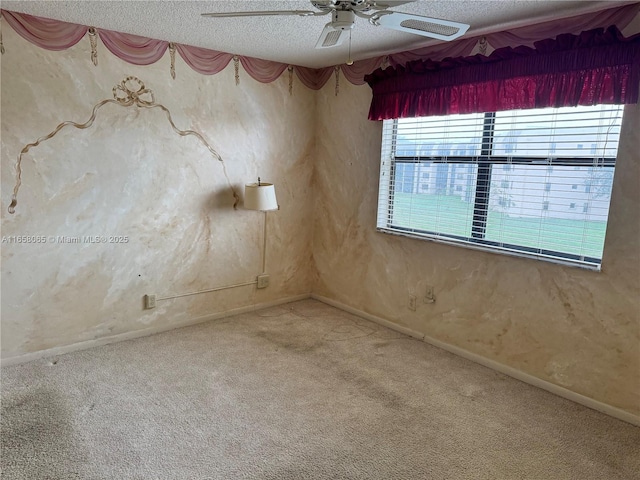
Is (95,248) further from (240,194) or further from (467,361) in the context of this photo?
(467,361)

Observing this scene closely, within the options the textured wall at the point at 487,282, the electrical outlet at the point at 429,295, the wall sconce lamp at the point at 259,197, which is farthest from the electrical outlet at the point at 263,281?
the electrical outlet at the point at 429,295

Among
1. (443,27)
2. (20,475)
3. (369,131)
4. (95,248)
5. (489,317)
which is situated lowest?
(20,475)

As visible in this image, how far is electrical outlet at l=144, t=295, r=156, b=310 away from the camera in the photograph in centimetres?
351

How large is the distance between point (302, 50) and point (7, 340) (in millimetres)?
2907

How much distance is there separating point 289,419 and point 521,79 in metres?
2.43

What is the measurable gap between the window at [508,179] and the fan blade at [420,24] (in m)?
1.12

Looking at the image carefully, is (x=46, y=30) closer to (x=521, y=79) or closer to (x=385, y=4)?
(x=385, y=4)

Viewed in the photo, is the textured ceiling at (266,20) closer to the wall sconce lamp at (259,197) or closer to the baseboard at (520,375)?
the wall sconce lamp at (259,197)

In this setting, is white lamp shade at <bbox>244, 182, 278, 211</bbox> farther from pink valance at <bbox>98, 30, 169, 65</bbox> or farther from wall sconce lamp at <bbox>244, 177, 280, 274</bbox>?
pink valance at <bbox>98, 30, 169, 65</bbox>

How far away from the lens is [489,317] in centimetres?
313

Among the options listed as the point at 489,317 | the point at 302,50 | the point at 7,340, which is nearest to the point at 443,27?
the point at 302,50

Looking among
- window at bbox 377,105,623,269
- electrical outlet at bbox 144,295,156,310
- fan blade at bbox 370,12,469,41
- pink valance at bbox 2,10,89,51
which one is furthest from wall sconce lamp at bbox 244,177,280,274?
fan blade at bbox 370,12,469,41

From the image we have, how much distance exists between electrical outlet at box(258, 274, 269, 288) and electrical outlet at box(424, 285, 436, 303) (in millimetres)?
1501

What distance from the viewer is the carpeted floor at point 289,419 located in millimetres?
2070
